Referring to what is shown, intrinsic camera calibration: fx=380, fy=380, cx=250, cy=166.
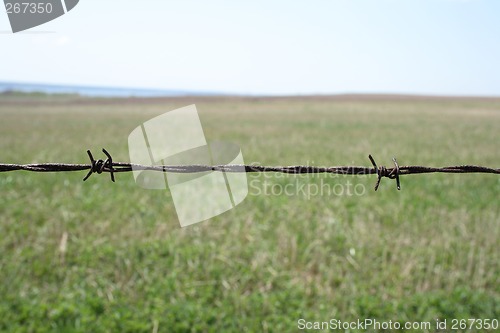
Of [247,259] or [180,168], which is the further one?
[247,259]

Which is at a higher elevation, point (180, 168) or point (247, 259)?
point (180, 168)

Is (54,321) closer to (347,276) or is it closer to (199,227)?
(199,227)

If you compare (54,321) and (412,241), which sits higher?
(54,321)

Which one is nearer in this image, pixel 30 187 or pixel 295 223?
pixel 295 223

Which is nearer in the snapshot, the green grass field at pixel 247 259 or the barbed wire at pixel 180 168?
the barbed wire at pixel 180 168

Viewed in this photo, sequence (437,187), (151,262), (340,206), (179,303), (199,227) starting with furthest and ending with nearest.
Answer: (437,187)
(340,206)
(199,227)
(151,262)
(179,303)

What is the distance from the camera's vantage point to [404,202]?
19.4 ft

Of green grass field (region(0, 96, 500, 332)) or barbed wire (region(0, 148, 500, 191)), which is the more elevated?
barbed wire (region(0, 148, 500, 191))

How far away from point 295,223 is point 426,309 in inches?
82.9

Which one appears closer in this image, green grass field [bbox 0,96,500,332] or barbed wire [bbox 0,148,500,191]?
barbed wire [bbox 0,148,500,191]

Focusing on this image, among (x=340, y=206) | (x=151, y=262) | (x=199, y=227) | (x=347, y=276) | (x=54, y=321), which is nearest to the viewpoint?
(x=54, y=321)

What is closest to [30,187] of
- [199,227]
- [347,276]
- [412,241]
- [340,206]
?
[199,227]

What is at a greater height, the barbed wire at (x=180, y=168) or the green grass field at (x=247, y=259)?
the barbed wire at (x=180, y=168)

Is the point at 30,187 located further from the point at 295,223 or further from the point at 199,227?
the point at 295,223
